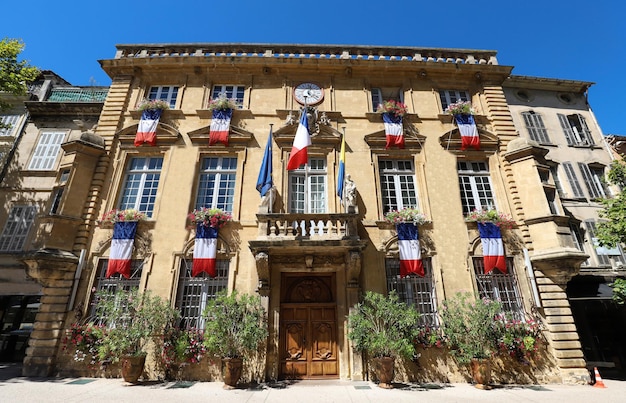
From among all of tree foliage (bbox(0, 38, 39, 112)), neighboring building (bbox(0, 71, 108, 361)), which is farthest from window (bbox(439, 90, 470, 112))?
tree foliage (bbox(0, 38, 39, 112))

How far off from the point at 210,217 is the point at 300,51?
8.61m

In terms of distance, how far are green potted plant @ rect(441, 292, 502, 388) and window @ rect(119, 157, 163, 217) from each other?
420 inches

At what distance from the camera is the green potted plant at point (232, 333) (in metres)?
7.98

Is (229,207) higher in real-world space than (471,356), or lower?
higher

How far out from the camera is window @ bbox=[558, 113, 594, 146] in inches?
635

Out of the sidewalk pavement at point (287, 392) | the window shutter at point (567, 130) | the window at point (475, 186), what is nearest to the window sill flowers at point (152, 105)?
A: the sidewalk pavement at point (287, 392)

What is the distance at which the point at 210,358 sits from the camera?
884 cm

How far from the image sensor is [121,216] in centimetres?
1029

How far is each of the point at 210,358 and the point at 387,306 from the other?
536 cm

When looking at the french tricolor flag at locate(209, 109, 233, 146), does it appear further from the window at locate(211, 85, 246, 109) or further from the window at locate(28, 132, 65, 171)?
the window at locate(28, 132, 65, 171)

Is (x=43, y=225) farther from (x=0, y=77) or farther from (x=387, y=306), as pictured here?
(x=387, y=306)

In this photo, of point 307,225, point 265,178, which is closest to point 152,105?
point 265,178

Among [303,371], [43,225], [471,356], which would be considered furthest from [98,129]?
[471,356]

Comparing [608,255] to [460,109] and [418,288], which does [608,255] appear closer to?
[460,109]
